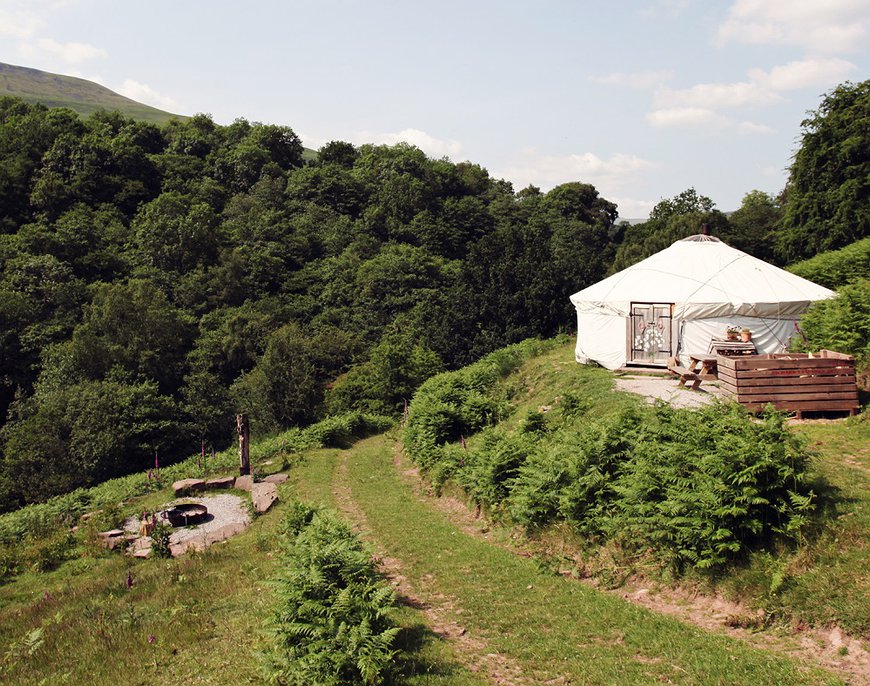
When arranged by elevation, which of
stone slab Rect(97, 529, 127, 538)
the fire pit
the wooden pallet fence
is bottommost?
stone slab Rect(97, 529, 127, 538)

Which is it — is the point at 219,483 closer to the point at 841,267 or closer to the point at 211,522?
the point at 211,522

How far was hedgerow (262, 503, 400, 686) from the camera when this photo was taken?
6.39 metres

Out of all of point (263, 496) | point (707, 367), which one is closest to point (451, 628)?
point (263, 496)

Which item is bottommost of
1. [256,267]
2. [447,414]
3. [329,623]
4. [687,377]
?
[447,414]

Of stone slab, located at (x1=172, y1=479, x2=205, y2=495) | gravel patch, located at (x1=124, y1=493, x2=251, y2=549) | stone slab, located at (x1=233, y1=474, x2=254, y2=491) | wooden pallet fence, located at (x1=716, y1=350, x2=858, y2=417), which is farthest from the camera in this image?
stone slab, located at (x1=172, y1=479, x2=205, y2=495)

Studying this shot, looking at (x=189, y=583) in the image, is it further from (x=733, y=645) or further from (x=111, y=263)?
(x=111, y=263)

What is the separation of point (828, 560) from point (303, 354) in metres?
32.3

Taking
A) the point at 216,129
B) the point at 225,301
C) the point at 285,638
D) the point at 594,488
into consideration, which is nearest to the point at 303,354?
the point at 225,301

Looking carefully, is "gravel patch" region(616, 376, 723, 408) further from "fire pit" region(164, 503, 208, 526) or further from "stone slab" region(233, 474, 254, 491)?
"fire pit" region(164, 503, 208, 526)

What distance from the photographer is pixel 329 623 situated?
6.75m

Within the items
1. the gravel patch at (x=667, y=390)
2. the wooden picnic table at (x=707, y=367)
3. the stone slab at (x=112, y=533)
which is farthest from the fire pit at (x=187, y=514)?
the wooden picnic table at (x=707, y=367)

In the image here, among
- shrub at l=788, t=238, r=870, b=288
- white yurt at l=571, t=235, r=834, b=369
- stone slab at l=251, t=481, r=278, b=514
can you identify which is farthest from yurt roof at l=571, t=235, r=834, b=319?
stone slab at l=251, t=481, r=278, b=514

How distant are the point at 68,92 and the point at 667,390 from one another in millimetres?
166367

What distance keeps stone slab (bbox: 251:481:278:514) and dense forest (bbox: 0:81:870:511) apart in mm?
13711
